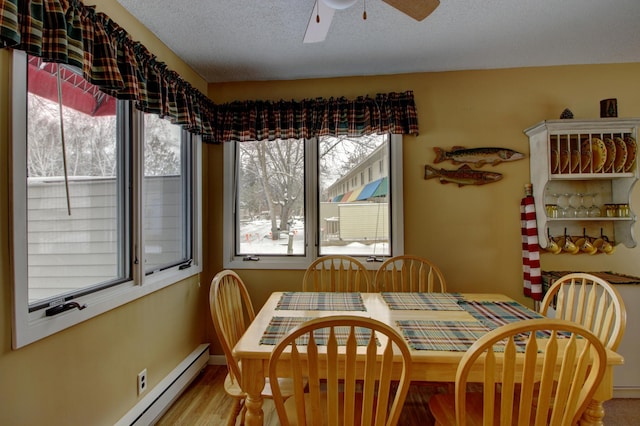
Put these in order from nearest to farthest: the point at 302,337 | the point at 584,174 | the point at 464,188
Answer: the point at 302,337
the point at 584,174
the point at 464,188

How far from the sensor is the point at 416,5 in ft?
4.63

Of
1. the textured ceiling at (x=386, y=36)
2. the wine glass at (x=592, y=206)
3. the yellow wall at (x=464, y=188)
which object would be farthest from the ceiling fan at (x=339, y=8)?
the wine glass at (x=592, y=206)

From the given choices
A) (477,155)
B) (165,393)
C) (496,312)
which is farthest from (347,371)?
(477,155)

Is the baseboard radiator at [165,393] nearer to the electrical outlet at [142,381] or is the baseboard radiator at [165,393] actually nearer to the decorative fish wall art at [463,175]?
the electrical outlet at [142,381]

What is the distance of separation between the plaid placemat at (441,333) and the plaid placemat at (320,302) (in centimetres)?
35

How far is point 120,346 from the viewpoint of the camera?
172cm

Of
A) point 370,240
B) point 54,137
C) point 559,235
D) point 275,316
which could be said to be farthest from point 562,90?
point 54,137

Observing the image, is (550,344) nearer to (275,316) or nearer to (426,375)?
(426,375)

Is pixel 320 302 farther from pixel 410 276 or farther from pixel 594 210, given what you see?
pixel 594 210

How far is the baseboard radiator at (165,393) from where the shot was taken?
178 cm

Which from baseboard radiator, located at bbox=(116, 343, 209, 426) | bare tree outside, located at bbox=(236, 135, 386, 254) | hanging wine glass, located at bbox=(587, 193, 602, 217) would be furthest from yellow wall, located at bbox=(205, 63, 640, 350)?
baseboard radiator, located at bbox=(116, 343, 209, 426)

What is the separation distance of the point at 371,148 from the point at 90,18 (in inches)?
78.0

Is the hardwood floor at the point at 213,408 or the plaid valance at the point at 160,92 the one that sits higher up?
the plaid valance at the point at 160,92

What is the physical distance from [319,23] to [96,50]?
1052 mm
